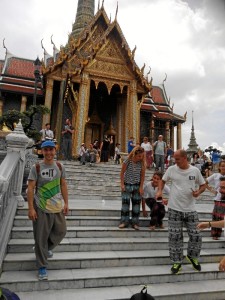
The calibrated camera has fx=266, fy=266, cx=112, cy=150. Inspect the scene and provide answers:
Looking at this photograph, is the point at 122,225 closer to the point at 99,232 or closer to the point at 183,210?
the point at 99,232

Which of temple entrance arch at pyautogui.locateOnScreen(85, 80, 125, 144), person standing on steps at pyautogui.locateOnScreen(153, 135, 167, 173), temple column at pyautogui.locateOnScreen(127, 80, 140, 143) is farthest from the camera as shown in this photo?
temple entrance arch at pyautogui.locateOnScreen(85, 80, 125, 144)

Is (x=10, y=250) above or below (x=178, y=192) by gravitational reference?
below

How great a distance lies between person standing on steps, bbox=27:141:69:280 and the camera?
2.81 m

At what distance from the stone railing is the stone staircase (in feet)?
0.54

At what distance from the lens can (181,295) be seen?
2.86 meters

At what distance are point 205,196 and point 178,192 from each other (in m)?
5.87

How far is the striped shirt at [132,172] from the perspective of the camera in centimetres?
420

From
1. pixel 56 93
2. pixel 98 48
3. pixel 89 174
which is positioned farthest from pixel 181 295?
pixel 56 93

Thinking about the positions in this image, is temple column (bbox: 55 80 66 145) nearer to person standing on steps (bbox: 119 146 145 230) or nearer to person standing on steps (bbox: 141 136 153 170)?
person standing on steps (bbox: 141 136 153 170)

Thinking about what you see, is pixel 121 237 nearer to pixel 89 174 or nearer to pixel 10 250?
pixel 10 250

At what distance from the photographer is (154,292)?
2.87 meters

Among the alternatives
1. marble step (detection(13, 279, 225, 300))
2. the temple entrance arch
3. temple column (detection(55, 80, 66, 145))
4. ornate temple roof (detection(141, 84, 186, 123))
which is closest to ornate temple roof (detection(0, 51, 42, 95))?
temple column (detection(55, 80, 66, 145))

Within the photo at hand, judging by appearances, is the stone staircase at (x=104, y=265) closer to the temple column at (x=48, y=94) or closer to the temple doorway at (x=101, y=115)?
the temple column at (x=48, y=94)

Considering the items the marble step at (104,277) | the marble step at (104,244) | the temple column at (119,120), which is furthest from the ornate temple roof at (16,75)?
the marble step at (104,277)
